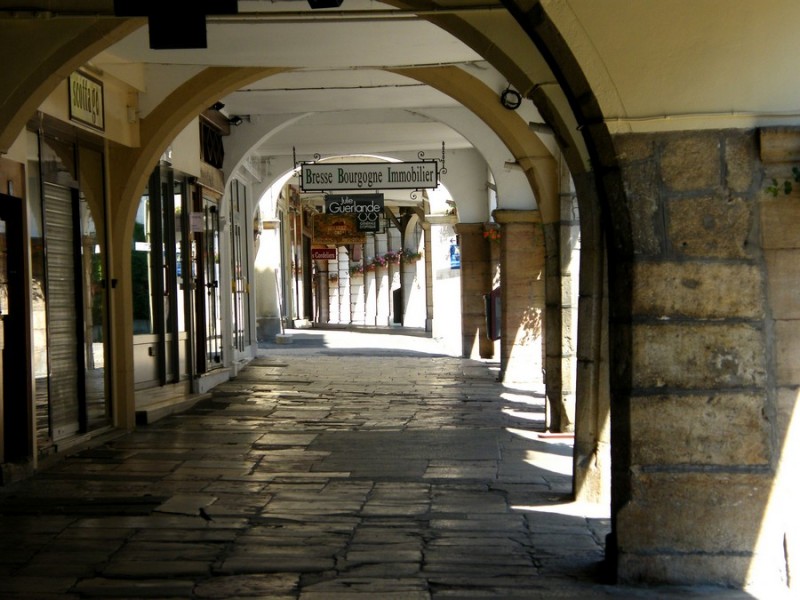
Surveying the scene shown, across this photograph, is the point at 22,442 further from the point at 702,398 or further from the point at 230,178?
Answer: the point at 230,178

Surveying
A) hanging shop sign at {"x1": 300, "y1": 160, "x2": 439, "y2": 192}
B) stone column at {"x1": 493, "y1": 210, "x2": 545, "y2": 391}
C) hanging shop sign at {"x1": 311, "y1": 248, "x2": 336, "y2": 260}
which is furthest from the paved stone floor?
hanging shop sign at {"x1": 311, "y1": 248, "x2": 336, "y2": 260}

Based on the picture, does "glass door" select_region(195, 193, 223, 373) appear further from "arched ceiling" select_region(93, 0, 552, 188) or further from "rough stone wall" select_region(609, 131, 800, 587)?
"rough stone wall" select_region(609, 131, 800, 587)

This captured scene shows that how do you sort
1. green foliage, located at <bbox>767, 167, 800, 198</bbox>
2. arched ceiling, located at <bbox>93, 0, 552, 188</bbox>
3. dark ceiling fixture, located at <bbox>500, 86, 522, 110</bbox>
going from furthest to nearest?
1. dark ceiling fixture, located at <bbox>500, 86, 522, 110</bbox>
2. arched ceiling, located at <bbox>93, 0, 552, 188</bbox>
3. green foliage, located at <bbox>767, 167, 800, 198</bbox>

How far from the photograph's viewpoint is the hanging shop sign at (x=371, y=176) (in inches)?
609

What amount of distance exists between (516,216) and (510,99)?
12.8 feet

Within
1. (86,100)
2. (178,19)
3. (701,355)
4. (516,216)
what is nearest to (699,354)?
(701,355)

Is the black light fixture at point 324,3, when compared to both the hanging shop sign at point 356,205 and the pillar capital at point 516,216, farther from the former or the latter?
the hanging shop sign at point 356,205

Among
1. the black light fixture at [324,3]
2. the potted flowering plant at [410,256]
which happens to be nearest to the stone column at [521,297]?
the black light fixture at [324,3]

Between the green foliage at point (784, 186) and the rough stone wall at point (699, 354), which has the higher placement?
the green foliage at point (784, 186)

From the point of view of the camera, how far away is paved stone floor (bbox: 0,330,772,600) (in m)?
4.77

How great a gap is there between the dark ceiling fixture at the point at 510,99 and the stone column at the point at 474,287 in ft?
25.1

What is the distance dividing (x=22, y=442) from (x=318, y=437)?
2507mm

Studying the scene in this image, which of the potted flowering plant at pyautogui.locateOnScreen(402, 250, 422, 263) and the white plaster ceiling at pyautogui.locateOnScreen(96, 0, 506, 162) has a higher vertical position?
the white plaster ceiling at pyautogui.locateOnScreen(96, 0, 506, 162)

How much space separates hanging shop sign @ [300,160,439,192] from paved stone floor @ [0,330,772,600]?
4.89m
